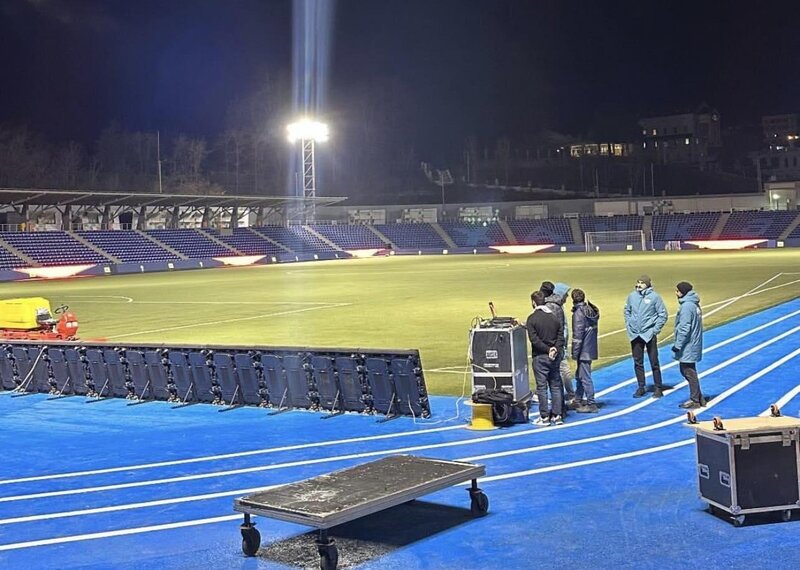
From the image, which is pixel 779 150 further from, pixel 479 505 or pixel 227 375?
pixel 479 505

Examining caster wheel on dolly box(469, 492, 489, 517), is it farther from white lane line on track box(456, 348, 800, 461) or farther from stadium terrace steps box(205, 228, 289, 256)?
stadium terrace steps box(205, 228, 289, 256)

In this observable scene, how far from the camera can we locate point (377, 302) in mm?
38312

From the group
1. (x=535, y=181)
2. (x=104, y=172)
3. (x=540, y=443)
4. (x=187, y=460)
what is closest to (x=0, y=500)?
(x=187, y=460)

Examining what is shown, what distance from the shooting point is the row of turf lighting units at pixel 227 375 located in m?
15.3

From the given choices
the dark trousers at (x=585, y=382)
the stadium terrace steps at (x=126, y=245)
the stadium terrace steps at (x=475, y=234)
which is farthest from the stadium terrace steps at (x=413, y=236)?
the dark trousers at (x=585, y=382)

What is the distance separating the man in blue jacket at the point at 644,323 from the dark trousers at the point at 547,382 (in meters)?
2.59

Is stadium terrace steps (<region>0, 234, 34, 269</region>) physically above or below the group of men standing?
above

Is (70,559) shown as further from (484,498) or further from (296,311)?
(296,311)

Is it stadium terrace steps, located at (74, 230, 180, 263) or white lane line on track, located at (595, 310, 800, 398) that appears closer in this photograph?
white lane line on track, located at (595, 310, 800, 398)

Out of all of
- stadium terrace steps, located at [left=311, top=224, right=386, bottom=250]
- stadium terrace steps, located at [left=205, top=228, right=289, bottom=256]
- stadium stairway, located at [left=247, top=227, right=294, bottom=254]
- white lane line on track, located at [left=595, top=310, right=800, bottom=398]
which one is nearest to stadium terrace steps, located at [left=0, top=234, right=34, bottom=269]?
stadium terrace steps, located at [left=205, top=228, right=289, bottom=256]

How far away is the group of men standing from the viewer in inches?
538

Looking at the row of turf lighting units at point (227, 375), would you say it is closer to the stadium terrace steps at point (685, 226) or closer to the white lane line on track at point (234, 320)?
the white lane line on track at point (234, 320)

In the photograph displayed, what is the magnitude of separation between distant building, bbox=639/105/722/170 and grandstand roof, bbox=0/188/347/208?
108 meters

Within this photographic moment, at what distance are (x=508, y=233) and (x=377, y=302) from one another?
7767 cm
